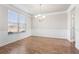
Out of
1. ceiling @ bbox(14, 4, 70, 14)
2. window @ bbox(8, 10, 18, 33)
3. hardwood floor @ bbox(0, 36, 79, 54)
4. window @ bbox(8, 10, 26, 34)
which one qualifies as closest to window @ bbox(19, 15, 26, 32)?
window @ bbox(8, 10, 26, 34)

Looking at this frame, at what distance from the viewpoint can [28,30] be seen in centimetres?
621

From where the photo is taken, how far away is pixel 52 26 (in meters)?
6.39

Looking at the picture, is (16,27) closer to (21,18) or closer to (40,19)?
(21,18)

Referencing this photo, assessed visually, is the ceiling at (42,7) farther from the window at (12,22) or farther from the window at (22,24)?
the window at (22,24)

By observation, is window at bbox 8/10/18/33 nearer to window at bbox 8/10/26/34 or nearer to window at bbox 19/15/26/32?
window at bbox 8/10/26/34

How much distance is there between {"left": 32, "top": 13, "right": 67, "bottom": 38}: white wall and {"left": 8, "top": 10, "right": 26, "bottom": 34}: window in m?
0.93

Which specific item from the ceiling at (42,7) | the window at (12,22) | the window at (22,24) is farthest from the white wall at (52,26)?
the window at (12,22)

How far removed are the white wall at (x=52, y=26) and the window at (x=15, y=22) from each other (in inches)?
36.6

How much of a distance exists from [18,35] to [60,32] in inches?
107

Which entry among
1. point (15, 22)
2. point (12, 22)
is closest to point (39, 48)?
point (12, 22)
